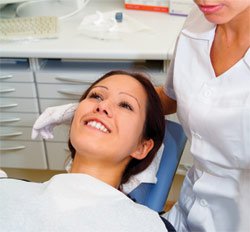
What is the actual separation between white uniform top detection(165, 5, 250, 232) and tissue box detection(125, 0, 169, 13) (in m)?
0.75

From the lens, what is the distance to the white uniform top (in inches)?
36.9

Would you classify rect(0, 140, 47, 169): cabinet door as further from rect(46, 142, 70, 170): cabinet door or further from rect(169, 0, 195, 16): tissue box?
rect(169, 0, 195, 16): tissue box

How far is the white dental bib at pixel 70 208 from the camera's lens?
0.94 meters

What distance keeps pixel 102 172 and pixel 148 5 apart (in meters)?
1.02

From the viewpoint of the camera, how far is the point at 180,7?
5.91 ft

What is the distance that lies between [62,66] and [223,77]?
908mm

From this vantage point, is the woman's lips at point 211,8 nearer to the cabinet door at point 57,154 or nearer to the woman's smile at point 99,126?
the woman's smile at point 99,126

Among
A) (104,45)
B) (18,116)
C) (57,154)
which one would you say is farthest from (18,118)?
(104,45)

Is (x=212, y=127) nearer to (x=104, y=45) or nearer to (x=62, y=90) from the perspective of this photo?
(x=104, y=45)

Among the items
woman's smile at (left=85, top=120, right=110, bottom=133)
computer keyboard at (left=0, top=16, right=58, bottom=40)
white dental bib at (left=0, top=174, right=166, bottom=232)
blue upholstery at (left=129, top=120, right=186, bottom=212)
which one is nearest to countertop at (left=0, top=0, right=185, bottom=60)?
computer keyboard at (left=0, top=16, right=58, bottom=40)

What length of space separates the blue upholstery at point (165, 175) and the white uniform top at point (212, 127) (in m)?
0.07

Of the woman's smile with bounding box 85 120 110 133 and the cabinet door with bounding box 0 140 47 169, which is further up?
the woman's smile with bounding box 85 120 110 133

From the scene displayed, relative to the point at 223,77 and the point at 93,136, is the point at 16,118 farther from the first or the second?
the point at 223,77

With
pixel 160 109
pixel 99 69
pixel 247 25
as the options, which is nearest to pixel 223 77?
pixel 247 25
